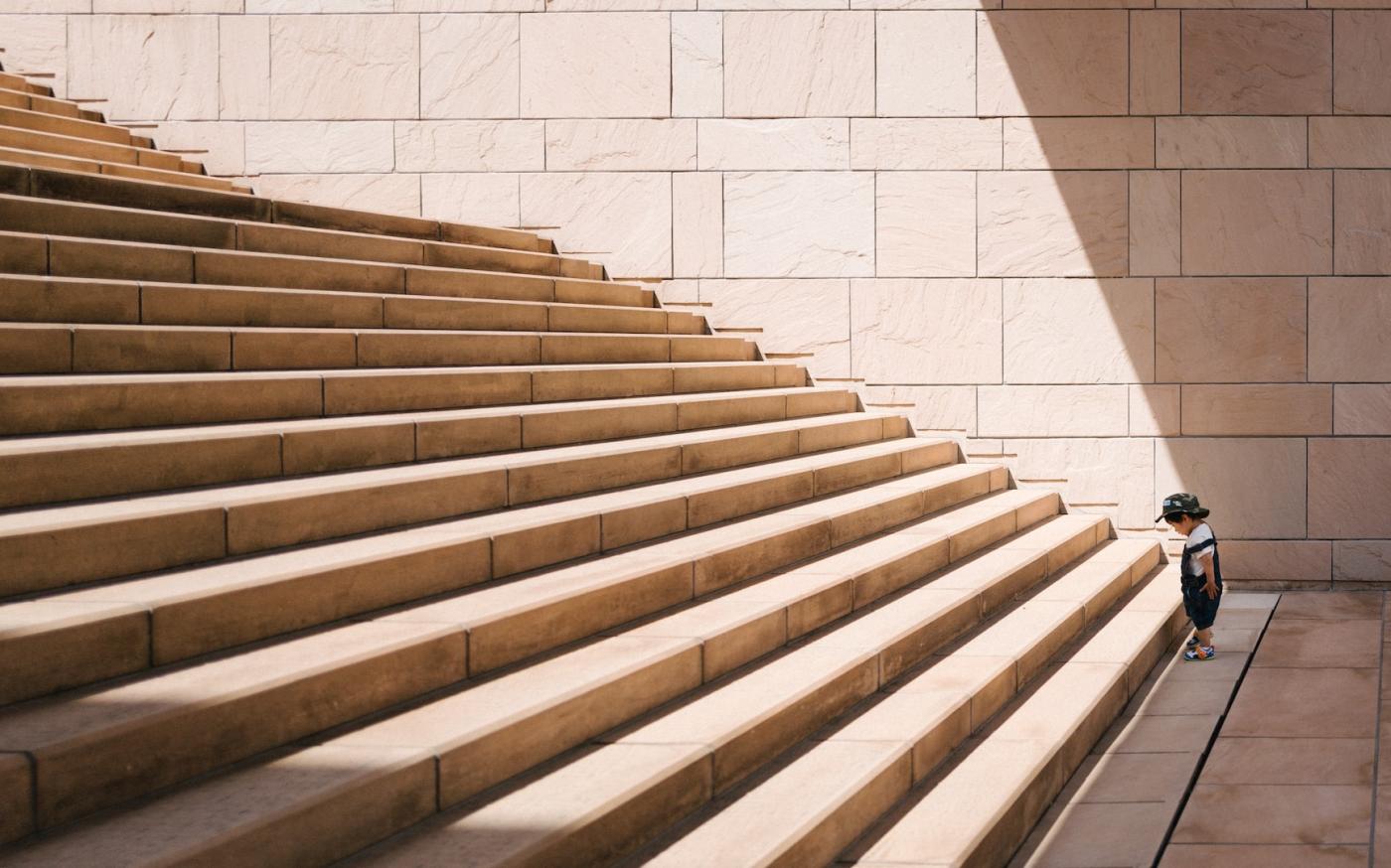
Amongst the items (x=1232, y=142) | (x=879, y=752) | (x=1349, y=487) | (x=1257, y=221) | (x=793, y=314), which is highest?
(x=1232, y=142)

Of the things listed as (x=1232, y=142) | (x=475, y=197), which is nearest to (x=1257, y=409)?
(x=1232, y=142)

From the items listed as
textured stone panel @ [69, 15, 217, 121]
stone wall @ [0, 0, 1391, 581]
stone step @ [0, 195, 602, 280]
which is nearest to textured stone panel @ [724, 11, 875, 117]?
stone wall @ [0, 0, 1391, 581]

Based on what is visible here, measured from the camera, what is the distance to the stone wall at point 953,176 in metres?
11.5

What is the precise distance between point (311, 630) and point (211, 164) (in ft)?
29.8

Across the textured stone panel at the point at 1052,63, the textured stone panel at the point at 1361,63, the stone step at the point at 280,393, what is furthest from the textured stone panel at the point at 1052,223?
the stone step at the point at 280,393

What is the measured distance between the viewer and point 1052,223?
11711 mm

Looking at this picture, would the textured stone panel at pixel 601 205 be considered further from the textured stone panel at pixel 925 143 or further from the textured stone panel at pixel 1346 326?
the textured stone panel at pixel 1346 326

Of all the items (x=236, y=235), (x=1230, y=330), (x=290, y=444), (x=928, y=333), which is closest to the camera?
(x=290, y=444)

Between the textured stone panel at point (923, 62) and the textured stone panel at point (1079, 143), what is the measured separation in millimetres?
562

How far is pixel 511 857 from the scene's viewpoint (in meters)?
3.24

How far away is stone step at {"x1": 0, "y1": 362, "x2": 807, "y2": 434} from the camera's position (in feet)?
15.1

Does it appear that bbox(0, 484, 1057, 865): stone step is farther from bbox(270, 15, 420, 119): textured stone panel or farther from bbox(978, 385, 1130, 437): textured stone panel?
bbox(270, 15, 420, 119): textured stone panel

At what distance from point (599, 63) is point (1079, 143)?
459 cm

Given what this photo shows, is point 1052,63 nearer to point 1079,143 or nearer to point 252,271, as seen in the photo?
point 1079,143
